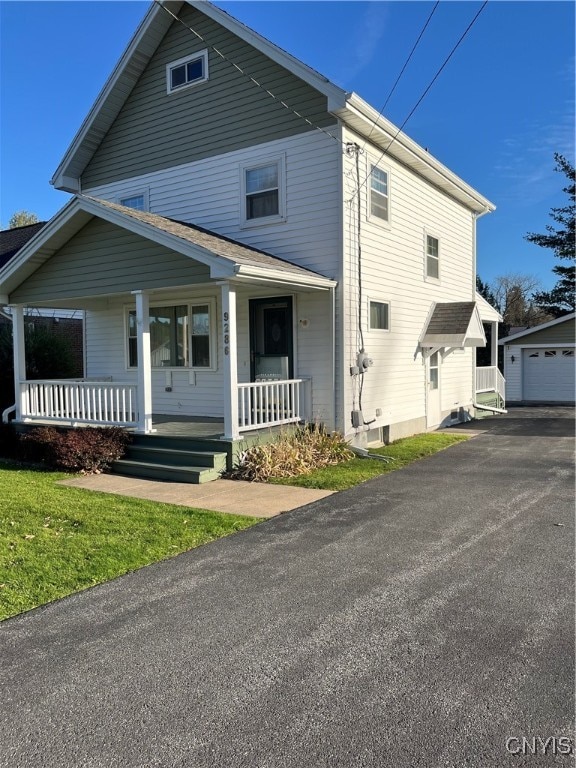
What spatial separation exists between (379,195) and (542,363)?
1512cm

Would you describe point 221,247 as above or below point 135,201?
below

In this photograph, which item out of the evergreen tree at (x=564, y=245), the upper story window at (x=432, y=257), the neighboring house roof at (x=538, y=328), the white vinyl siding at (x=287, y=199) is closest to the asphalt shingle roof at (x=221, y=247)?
the white vinyl siding at (x=287, y=199)

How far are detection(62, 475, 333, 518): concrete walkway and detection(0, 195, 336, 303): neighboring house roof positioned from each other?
3.15 meters

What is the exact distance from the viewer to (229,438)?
9055 mm

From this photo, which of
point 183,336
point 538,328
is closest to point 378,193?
point 183,336

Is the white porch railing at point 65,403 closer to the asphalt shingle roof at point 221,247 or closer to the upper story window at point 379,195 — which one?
the asphalt shingle roof at point 221,247

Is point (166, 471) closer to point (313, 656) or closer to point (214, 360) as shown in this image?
point (214, 360)

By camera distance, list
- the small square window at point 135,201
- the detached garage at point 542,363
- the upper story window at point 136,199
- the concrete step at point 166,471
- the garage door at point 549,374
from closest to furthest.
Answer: the concrete step at point 166,471 < the upper story window at point 136,199 < the small square window at point 135,201 < the detached garage at point 542,363 < the garage door at point 549,374

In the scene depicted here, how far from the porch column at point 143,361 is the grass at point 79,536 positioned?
6.75 ft

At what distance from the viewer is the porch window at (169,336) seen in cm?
1259

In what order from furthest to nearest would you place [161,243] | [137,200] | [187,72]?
[137,200], [187,72], [161,243]

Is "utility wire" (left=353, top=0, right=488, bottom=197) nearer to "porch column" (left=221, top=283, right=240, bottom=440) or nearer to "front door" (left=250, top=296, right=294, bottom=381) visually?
"front door" (left=250, top=296, right=294, bottom=381)

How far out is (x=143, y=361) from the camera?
9727mm

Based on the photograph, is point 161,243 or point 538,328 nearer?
point 161,243
